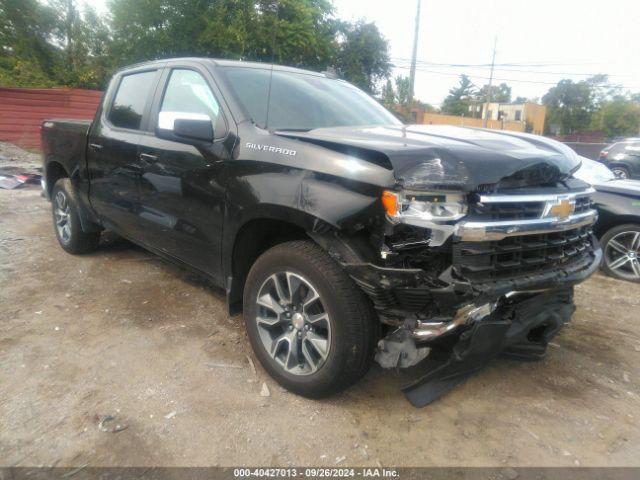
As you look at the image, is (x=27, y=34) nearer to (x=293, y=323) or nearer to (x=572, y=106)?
(x=293, y=323)

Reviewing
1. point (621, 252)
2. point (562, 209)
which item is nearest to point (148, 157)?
point (562, 209)

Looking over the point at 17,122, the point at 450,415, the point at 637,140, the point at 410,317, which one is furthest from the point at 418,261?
the point at 17,122

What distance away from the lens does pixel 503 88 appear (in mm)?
88250

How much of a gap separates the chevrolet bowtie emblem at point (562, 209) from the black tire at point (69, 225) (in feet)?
14.0

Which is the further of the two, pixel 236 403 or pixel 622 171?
pixel 622 171

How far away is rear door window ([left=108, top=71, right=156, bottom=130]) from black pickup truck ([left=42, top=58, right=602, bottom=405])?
32 cm

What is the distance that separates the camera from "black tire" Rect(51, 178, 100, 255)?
4.84 metres

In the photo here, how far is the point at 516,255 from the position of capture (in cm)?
226

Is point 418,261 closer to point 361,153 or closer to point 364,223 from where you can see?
point 364,223

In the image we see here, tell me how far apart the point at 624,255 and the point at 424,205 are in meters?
3.98

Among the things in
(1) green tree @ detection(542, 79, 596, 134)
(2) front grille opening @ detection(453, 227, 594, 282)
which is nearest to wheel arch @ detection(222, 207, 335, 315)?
(2) front grille opening @ detection(453, 227, 594, 282)

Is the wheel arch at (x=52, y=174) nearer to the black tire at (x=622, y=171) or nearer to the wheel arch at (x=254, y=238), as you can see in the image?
the wheel arch at (x=254, y=238)

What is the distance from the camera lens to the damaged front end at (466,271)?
6.86 ft

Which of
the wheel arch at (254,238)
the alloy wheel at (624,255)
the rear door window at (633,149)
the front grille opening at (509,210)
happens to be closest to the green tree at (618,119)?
the rear door window at (633,149)
